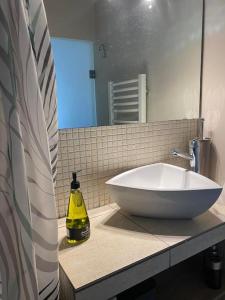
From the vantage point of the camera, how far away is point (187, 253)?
0.91 meters

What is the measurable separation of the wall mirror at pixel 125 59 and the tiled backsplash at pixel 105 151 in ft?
0.17

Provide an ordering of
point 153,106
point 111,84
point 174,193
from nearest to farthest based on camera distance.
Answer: point 174,193 < point 111,84 < point 153,106

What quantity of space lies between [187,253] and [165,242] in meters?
0.12

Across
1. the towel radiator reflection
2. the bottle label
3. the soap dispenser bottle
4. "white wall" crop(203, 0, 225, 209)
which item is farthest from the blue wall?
"white wall" crop(203, 0, 225, 209)

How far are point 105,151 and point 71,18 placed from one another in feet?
2.06

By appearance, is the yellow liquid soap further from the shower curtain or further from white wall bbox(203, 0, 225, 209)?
white wall bbox(203, 0, 225, 209)

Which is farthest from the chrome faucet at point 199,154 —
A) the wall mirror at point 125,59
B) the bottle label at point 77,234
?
the bottle label at point 77,234

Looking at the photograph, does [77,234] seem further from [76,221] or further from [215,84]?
[215,84]

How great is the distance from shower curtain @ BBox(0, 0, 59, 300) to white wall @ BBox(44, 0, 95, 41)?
14.3 inches

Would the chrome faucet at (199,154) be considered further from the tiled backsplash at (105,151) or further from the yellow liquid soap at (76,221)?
the yellow liquid soap at (76,221)

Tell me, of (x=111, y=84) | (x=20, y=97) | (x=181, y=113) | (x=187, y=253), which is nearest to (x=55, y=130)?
(x=20, y=97)

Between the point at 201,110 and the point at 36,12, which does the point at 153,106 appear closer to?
the point at 201,110

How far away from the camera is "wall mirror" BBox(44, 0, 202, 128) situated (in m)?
1.04

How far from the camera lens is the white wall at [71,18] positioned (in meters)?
0.99
